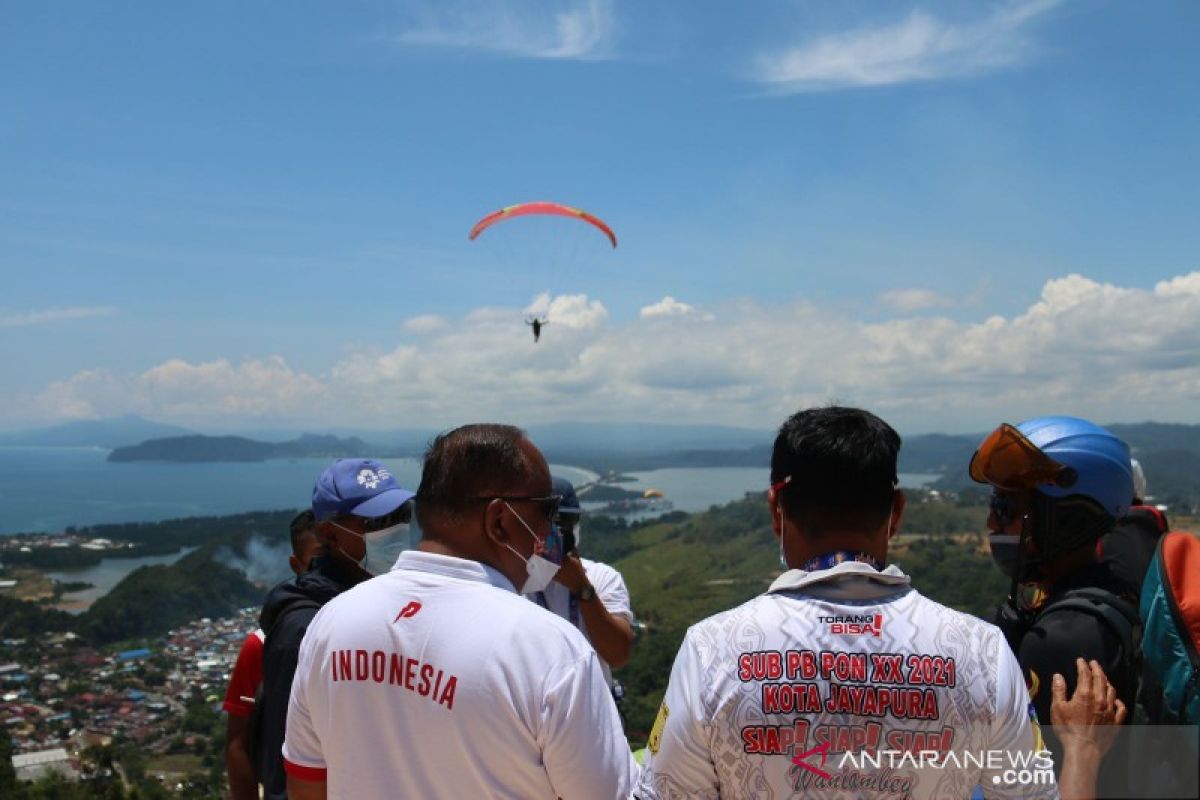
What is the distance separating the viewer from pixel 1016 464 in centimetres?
305

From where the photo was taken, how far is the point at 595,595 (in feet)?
14.3

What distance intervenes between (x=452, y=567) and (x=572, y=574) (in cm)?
177

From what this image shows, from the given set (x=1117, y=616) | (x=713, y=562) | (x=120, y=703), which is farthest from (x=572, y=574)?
(x=713, y=562)

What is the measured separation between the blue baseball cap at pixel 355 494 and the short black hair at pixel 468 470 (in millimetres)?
1588

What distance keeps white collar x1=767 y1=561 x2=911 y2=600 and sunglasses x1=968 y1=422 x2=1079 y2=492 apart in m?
1.20

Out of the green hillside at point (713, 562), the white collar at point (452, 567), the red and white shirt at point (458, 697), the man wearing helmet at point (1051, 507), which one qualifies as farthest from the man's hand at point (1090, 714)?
the green hillside at point (713, 562)

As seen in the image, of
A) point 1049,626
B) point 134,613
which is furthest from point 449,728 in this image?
Answer: point 134,613

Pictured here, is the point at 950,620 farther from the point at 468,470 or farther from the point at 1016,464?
→ the point at 468,470

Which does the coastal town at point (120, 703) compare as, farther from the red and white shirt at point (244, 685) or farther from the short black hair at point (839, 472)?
the short black hair at point (839, 472)

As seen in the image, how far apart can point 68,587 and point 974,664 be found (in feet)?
237

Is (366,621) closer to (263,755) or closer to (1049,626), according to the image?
(263,755)

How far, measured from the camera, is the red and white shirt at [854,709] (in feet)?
6.47

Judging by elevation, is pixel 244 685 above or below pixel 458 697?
below

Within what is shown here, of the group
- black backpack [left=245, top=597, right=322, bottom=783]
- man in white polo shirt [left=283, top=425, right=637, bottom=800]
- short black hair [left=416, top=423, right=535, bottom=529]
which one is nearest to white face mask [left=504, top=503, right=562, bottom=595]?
man in white polo shirt [left=283, top=425, right=637, bottom=800]
